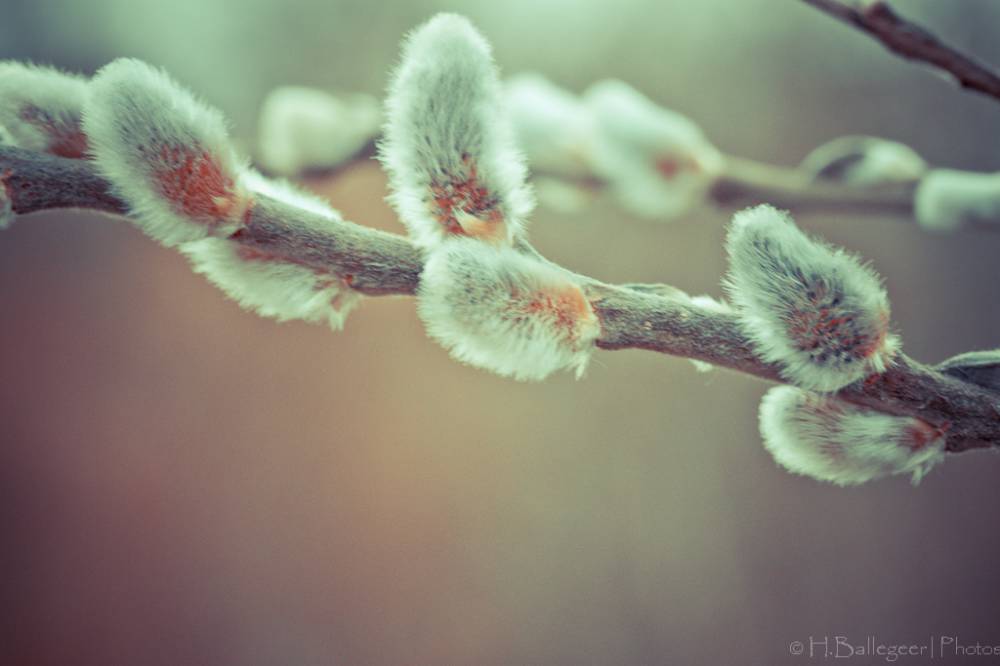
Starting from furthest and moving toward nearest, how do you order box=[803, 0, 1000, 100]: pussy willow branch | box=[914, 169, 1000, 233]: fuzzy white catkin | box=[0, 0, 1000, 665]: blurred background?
box=[0, 0, 1000, 665]: blurred background, box=[914, 169, 1000, 233]: fuzzy white catkin, box=[803, 0, 1000, 100]: pussy willow branch

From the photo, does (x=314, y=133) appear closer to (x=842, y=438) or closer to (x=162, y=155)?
(x=162, y=155)

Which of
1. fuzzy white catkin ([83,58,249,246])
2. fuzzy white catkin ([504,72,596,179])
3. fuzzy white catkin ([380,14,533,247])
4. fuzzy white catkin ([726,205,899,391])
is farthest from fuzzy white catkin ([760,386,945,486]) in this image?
fuzzy white catkin ([504,72,596,179])

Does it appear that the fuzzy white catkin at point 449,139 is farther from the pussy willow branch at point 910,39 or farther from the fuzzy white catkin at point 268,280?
the pussy willow branch at point 910,39

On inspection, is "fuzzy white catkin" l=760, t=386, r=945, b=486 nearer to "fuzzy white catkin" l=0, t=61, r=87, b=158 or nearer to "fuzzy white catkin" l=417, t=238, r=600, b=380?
"fuzzy white catkin" l=417, t=238, r=600, b=380

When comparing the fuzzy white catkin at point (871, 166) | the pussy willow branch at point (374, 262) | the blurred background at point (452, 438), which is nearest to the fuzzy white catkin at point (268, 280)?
the pussy willow branch at point (374, 262)

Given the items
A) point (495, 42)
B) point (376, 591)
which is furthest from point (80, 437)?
point (495, 42)

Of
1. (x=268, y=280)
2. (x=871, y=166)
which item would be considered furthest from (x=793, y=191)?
(x=268, y=280)
